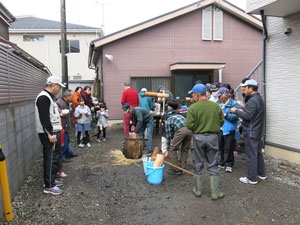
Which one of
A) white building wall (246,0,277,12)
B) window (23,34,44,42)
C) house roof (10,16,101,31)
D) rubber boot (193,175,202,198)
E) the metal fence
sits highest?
house roof (10,16,101,31)

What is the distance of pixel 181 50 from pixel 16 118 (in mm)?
8751

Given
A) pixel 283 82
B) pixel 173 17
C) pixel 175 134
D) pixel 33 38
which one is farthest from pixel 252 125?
pixel 33 38

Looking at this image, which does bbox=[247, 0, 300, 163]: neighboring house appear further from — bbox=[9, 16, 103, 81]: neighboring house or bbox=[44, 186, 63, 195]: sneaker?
bbox=[9, 16, 103, 81]: neighboring house

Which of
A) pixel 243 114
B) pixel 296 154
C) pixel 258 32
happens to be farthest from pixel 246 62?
pixel 243 114

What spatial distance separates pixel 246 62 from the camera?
1209 cm

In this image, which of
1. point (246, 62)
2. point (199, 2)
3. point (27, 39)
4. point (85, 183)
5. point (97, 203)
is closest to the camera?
point (97, 203)

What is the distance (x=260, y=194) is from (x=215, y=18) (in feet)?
31.9

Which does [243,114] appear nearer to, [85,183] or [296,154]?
[296,154]

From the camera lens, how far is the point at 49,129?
3.83 meters

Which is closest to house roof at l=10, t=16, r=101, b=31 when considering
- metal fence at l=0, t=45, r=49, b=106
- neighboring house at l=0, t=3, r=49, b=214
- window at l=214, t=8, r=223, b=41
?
window at l=214, t=8, r=223, b=41

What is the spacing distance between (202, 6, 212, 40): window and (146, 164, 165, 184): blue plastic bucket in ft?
29.1

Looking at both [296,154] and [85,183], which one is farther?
[296,154]

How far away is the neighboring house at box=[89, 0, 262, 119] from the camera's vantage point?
1088 centimetres

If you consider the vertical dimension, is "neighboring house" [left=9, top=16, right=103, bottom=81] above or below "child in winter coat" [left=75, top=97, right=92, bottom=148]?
above
